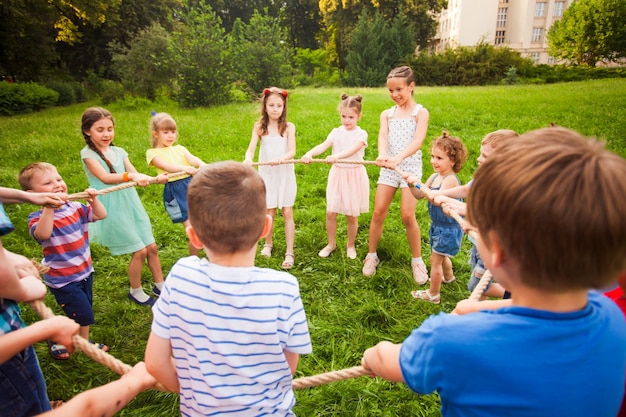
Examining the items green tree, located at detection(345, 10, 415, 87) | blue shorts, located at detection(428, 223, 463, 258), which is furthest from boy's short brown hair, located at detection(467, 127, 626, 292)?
green tree, located at detection(345, 10, 415, 87)

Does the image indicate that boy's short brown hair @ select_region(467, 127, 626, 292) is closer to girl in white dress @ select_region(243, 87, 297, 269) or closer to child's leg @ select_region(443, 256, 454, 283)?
child's leg @ select_region(443, 256, 454, 283)

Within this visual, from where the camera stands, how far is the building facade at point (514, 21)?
4366cm

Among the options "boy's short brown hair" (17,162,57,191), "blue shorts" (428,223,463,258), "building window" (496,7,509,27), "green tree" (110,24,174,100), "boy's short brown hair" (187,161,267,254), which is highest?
"building window" (496,7,509,27)

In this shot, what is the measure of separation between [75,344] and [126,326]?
2.41 m

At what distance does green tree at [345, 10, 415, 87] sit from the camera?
2958 centimetres

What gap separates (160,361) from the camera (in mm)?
1522

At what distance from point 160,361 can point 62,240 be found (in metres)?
1.98

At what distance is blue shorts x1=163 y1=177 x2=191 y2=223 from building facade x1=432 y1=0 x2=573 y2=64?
4562 cm

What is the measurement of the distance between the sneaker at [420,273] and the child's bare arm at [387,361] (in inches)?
122

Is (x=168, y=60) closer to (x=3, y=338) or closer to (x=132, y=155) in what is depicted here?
(x=132, y=155)

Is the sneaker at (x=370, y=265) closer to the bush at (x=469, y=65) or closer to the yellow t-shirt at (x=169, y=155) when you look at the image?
the yellow t-shirt at (x=169, y=155)

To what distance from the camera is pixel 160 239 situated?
18.3 ft

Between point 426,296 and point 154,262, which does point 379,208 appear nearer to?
point 426,296

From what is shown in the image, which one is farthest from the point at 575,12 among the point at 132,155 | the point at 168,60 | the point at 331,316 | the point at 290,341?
the point at 290,341
